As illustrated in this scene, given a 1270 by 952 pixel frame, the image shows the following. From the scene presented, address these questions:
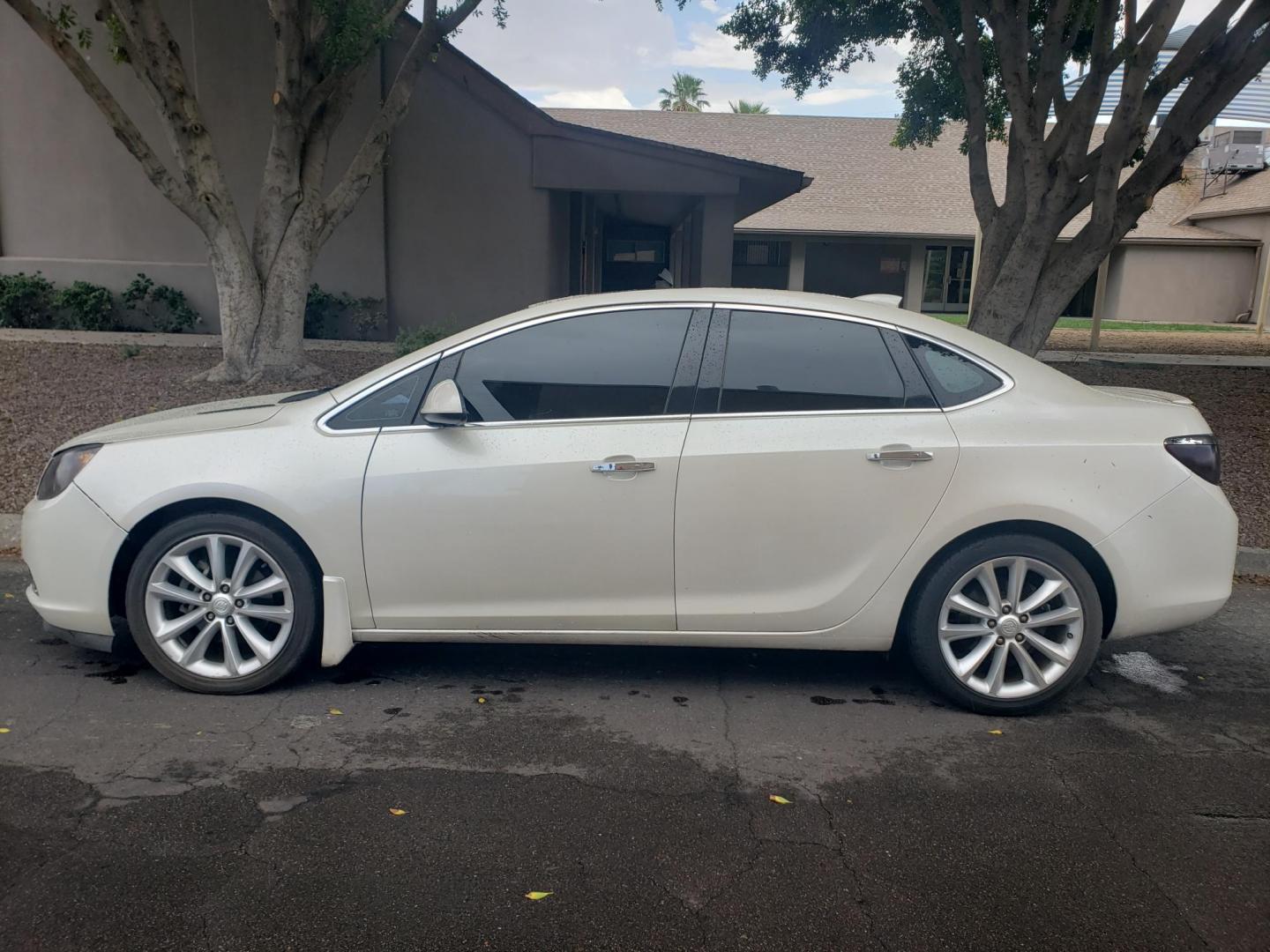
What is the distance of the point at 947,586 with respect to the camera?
4297mm

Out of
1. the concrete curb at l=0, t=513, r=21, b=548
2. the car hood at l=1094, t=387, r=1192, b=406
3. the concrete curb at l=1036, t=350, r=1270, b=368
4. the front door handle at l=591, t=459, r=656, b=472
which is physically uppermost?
the car hood at l=1094, t=387, r=1192, b=406

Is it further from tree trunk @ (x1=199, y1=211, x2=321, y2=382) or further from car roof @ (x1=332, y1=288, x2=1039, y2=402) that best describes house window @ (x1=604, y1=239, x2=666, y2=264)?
car roof @ (x1=332, y1=288, x2=1039, y2=402)

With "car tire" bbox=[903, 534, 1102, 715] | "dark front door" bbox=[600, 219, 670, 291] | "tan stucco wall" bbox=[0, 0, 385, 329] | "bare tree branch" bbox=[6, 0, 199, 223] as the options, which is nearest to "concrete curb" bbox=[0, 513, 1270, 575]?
"car tire" bbox=[903, 534, 1102, 715]

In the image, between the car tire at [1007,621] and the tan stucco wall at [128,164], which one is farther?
the tan stucco wall at [128,164]

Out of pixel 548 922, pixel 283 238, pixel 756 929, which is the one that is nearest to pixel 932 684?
pixel 756 929

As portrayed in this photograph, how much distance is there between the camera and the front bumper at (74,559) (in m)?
4.36

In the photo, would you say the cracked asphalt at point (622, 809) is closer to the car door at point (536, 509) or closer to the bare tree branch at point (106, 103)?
the car door at point (536, 509)

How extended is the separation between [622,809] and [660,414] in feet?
5.40

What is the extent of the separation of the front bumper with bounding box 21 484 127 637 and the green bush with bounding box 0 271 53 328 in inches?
466

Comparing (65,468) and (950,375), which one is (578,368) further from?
(65,468)

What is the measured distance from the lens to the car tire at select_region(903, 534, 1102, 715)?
14.0 ft

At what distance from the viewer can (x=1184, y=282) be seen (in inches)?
1238

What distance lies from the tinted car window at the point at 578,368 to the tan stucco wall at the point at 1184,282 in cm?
3095

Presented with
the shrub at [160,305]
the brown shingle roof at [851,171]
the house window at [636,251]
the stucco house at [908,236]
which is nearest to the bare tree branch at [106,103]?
the shrub at [160,305]
